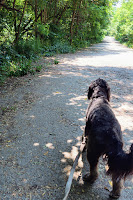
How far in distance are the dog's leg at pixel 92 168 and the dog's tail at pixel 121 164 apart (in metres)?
0.27

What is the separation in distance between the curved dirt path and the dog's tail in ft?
0.55

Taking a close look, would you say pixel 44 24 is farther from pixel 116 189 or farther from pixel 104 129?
pixel 116 189

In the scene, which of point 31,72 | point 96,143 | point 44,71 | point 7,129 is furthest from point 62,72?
point 96,143

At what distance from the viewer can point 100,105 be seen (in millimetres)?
2959

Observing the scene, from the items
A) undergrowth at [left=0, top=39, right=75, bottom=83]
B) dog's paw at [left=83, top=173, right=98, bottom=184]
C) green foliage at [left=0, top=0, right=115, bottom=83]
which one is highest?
green foliage at [left=0, top=0, right=115, bottom=83]

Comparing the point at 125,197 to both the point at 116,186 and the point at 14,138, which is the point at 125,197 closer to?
the point at 116,186

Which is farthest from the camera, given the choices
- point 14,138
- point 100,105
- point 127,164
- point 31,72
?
point 31,72

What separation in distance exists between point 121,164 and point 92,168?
0.62 m

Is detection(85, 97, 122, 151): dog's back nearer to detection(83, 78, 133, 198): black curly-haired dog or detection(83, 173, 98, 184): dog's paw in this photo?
detection(83, 78, 133, 198): black curly-haired dog

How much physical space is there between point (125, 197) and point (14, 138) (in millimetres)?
2639

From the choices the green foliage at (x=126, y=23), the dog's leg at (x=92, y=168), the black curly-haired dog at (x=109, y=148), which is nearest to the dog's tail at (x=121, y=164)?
the black curly-haired dog at (x=109, y=148)

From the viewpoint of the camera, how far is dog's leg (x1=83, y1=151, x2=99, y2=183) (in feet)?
8.20

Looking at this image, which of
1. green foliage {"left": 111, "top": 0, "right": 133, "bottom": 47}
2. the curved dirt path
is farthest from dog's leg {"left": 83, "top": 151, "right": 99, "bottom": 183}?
green foliage {"left": 111, "top": 0, "right": 133, "bottom": 47}

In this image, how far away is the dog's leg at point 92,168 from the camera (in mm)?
2500
